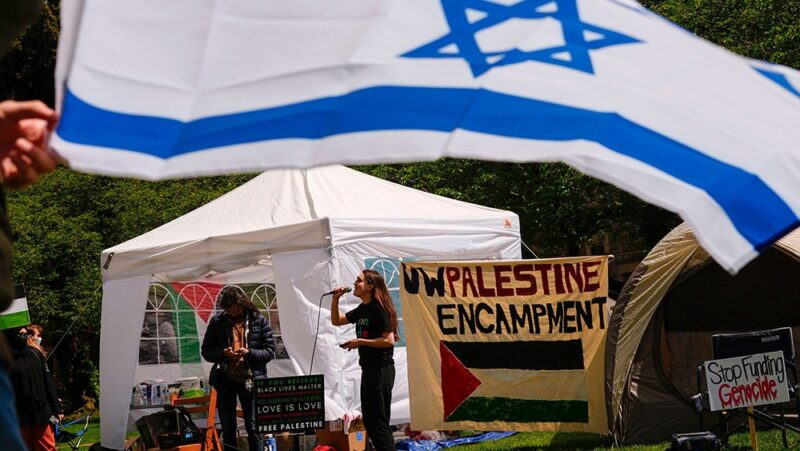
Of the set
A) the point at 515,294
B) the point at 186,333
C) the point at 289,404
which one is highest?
the point at 186,333

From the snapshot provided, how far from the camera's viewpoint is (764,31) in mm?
19406

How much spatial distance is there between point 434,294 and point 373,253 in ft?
4.34

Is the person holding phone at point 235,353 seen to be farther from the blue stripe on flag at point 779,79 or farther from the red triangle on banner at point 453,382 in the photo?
the blue stripe on flag at point 779,79

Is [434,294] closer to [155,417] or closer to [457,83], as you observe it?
[155,417]

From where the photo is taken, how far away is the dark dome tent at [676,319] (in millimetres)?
11031

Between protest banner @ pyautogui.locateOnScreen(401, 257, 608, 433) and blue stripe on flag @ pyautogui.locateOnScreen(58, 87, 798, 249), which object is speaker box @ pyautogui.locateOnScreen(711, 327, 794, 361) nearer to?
protest banner @ pyautogui.locateOnScreen(401, 257, 608, 433)

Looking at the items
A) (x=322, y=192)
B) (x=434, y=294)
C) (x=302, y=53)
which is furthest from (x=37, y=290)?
(x=302, y=53)

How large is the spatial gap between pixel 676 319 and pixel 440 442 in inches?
118

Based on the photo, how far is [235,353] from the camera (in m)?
11.0

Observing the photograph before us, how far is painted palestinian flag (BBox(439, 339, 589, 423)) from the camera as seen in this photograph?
36.3 ft

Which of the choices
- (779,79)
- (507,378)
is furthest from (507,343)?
(779,79)

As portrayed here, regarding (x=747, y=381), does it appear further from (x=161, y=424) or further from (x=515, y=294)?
(x=161, y=424)

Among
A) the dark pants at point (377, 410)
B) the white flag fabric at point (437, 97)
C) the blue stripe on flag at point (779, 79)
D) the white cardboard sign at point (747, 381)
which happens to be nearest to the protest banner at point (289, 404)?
the dark pants at point (377, 410)

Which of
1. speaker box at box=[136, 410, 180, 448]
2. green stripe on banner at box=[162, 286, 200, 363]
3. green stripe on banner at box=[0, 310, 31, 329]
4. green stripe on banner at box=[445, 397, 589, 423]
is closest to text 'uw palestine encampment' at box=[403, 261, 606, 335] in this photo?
green stripe on banner at box=[445, 397, 589, 423]
